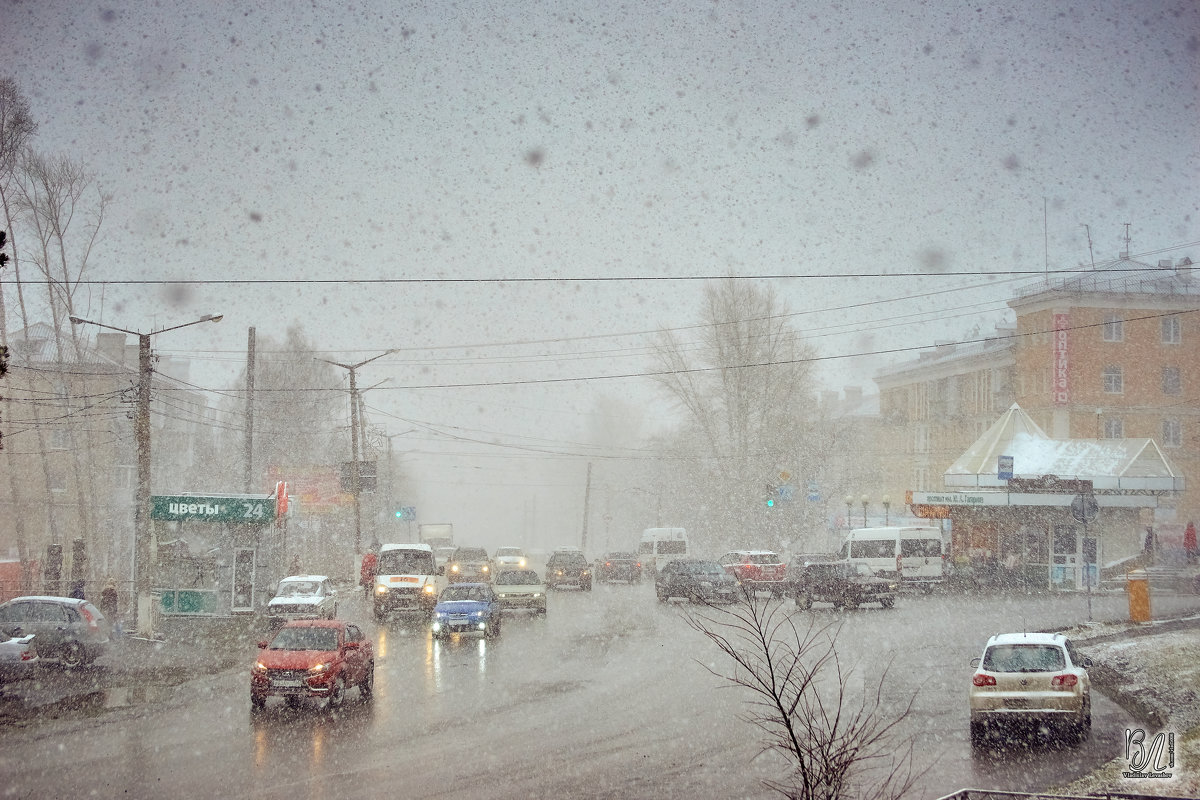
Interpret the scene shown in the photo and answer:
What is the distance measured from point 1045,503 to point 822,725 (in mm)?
31768

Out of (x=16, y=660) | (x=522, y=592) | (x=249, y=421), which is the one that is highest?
(x=249, y=421)

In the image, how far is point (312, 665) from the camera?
16656 millimetres

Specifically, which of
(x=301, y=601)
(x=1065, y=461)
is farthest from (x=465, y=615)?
(x=1065, y=461)

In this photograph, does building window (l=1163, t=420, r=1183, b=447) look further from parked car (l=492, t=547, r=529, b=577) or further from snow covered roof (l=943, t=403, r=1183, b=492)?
parked car (l=492, t=547, r=529, b=577)

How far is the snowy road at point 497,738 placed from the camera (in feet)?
37.7

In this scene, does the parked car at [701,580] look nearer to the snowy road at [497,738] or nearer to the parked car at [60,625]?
the snowy road at [497,738]

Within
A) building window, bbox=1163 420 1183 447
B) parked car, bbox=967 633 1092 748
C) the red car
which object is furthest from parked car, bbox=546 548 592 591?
building window, bbox=1163 420 1183 447

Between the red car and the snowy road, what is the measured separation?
350 millimetres

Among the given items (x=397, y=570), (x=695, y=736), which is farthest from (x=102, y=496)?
(x=695, y=736)

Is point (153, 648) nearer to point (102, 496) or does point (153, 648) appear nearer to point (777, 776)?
point (777, 776)

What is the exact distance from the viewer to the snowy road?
11.5 m

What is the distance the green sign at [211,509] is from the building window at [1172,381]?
50.3 meters

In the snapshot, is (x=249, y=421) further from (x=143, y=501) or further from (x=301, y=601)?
(x=143, y=501)

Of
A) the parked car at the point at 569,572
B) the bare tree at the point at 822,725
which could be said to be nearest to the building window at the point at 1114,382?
the parked car at the point at 569,572
